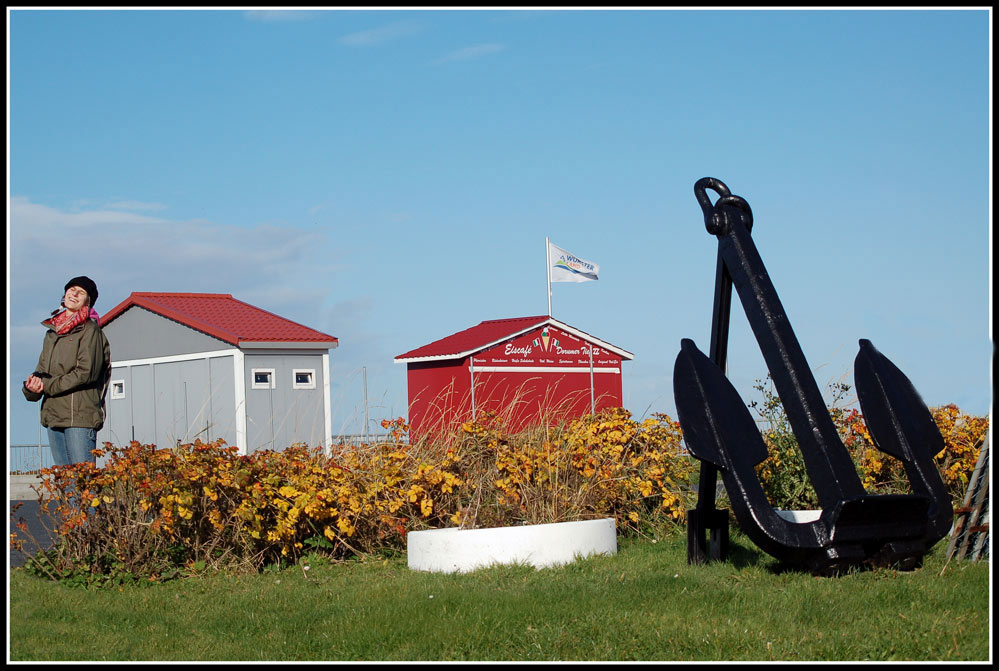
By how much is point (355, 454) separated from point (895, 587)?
3991 millimetres

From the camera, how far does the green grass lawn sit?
14.1 ft

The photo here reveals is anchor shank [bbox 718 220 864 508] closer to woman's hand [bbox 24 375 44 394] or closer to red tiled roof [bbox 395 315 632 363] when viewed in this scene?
woman's hand [bbox 24 375 44 394]

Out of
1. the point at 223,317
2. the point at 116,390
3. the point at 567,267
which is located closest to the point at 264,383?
the point at 223,317

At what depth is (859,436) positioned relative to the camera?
849cm

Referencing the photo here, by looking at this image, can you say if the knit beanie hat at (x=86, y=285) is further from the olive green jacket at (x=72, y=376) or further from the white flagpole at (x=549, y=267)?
the white flagpole at (x=549, y=267)

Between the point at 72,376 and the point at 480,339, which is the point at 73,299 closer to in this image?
the point at 72,376

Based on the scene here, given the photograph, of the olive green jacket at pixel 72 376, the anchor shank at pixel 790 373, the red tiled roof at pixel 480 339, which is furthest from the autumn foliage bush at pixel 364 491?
the red tiled roof at pixel 480 339

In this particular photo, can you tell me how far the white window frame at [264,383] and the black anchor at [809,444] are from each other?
40.1ft

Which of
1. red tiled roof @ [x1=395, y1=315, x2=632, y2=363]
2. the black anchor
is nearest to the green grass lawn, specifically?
the black anchor

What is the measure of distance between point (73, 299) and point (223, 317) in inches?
461

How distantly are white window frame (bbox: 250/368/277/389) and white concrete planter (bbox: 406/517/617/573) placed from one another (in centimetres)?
1124

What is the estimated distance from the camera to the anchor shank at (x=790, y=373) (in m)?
5.13

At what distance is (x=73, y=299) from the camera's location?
6789mm

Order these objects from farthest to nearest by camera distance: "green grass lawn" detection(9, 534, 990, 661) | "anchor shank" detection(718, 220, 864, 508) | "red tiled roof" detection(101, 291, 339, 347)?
"red tiled roof" detection(101, 291, 339, 347)
"anchor shank" detection(718, 220, 864, 508)
"green grass lawn" detection(9, 534, 990, 661)
